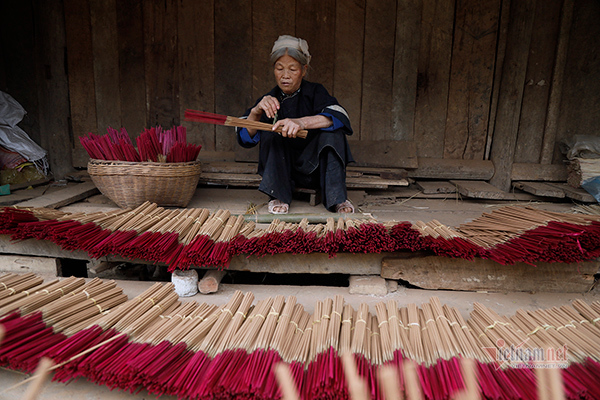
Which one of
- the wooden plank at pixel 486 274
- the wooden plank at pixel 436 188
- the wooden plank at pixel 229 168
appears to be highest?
the wooden plank at pixel 229 168

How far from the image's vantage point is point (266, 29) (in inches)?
132

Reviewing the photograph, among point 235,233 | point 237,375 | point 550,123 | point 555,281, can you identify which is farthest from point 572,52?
point 237,375

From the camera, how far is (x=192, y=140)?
145 inches

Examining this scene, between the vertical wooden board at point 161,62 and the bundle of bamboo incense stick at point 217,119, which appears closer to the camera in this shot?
the bundle of bamboo incense stick at point 217,119

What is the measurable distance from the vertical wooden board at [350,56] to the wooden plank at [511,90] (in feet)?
3.92

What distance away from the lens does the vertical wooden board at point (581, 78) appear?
10.1 ft

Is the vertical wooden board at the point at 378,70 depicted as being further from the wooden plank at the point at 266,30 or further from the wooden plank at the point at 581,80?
the wooden plank at the point at 581,80

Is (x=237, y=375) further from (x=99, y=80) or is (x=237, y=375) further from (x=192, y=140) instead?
(x=99, y=80)

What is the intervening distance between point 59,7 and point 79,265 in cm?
240

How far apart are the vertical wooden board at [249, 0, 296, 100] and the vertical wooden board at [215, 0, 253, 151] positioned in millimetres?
46

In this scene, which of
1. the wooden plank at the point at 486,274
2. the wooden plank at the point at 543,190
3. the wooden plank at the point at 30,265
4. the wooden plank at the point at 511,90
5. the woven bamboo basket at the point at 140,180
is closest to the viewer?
the wooden plank at the point at 486,274

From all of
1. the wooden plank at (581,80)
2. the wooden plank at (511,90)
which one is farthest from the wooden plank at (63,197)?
the wooden plank at (581,80)

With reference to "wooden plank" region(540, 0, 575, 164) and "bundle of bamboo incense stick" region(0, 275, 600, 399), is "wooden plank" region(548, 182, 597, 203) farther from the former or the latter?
"bundle of bamboo incense stick" region(0, 275, 600, 399)

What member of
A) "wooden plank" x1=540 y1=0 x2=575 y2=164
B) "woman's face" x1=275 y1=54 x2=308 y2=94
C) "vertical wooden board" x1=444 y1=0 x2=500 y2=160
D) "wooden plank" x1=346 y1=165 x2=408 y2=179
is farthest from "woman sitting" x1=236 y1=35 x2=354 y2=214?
"wooden plank" x1=540 y1=0 x2=575 y2=164
